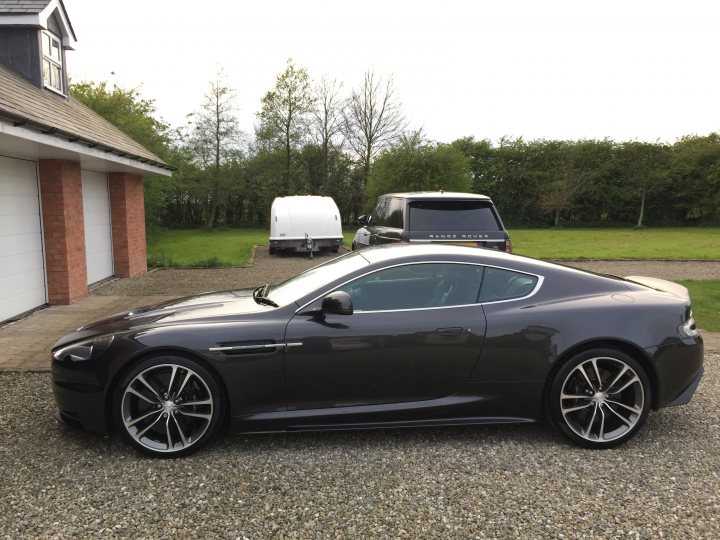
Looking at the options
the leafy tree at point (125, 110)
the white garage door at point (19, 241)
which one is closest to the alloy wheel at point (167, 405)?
the white garage door at point (19, 241)

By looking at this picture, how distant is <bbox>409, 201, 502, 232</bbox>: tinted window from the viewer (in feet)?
25.5

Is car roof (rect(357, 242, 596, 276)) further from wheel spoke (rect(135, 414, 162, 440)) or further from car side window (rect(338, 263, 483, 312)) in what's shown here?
wheel spoke (rect(135, 414, 162, 440))

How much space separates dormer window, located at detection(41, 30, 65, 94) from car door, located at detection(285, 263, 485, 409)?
10202mm

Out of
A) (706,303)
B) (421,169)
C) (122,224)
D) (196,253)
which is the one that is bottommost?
(196,253)

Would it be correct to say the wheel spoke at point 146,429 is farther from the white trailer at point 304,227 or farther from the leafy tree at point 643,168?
the leafy tree at point 643,168

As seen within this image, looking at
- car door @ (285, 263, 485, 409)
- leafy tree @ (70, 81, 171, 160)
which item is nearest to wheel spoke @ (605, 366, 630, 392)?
car door @ (285, 263, 485, 409)

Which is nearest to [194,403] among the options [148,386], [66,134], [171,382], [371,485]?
[171,382]

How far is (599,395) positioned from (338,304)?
1.85m

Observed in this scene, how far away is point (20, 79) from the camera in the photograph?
10.2 metres

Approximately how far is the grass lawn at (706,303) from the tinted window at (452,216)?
10.6 ft

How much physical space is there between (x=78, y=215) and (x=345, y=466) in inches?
339

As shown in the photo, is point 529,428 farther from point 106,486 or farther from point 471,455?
point 106,486

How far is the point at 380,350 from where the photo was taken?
3609mm

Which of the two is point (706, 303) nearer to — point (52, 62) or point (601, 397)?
point (601, 397)
